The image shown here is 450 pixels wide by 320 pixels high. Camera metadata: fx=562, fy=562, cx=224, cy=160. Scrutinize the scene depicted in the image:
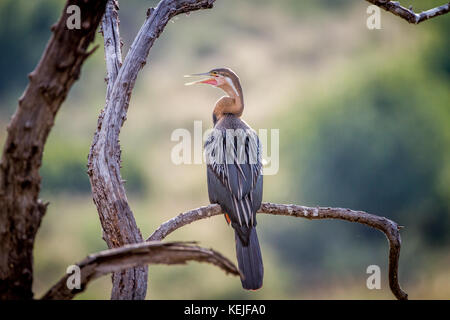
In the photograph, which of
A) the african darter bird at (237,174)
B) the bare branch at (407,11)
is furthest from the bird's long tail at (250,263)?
the bare branch at (407,11)

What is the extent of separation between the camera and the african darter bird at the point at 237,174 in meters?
4.16

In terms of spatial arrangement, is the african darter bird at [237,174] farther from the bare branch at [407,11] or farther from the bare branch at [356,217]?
the bare branch at [407,11]

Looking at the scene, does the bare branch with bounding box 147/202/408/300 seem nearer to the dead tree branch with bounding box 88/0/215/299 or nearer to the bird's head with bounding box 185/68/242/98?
the dead tree branch with bounding box 88/0/215/299

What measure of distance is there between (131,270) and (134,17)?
14.2 meters

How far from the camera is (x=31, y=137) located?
7.97 ft

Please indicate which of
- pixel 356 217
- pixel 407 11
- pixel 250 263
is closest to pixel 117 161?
pixel 250 263

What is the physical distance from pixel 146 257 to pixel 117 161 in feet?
3.87

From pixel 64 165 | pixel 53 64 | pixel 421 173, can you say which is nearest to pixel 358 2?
pixel 421 173

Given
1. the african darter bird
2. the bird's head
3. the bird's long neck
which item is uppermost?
the bird's head

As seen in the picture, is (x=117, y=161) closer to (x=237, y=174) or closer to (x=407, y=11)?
(x=237, y=174)

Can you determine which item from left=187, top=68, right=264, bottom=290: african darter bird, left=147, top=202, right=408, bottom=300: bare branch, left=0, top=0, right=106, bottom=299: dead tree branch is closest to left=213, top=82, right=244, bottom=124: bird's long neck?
left=187, top=68, right=264, bottom=290: african darter bird

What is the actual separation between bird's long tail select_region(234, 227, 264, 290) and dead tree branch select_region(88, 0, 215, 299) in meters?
0.93

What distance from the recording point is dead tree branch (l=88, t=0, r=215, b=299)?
337 centimetres
